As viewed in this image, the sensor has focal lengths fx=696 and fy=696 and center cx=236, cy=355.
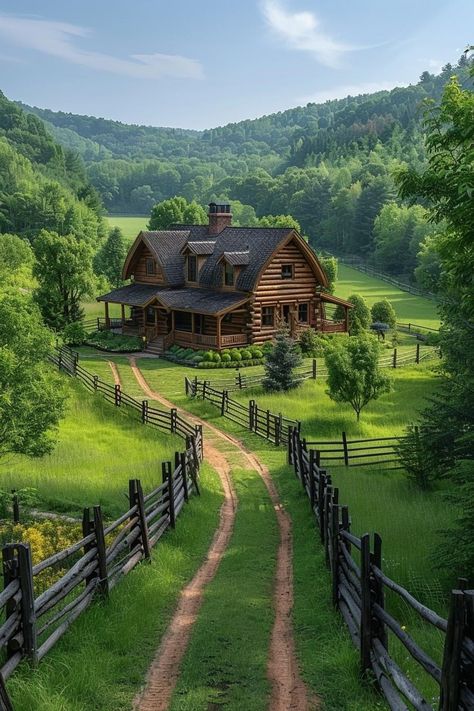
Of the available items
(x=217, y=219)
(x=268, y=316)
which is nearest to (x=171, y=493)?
(x=268, y=316)

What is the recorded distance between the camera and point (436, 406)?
15.2 meters

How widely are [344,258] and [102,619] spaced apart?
369 feet

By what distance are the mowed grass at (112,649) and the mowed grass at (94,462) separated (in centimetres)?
603

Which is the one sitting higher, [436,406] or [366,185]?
[366,185]

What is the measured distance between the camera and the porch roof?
150 ft

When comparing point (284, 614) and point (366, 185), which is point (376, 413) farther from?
point (366, 185)

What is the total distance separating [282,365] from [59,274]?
23.1m

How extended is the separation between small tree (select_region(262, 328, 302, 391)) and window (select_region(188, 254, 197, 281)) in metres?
18.2

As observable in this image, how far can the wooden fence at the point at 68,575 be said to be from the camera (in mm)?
7500

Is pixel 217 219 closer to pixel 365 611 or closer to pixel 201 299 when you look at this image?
pixel 201 299

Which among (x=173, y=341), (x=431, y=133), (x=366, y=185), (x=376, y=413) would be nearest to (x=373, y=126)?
(x=366, y=185)

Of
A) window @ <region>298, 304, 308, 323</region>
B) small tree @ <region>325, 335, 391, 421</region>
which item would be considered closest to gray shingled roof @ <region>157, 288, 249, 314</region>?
window @ <region>298, 304, 308, 323</region>

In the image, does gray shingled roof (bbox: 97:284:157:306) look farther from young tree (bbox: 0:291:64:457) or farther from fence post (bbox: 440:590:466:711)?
fence post (bbox: 440:590:466:711)

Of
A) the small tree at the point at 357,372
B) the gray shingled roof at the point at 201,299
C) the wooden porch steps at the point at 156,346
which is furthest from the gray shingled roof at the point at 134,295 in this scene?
the small tree at the point at 357,372
